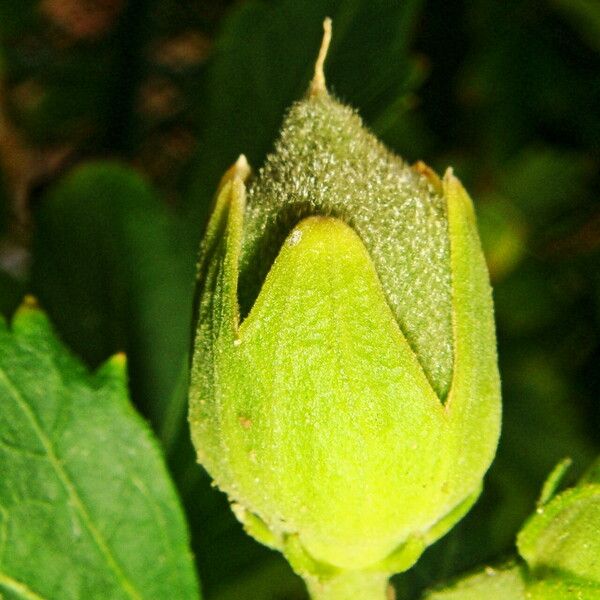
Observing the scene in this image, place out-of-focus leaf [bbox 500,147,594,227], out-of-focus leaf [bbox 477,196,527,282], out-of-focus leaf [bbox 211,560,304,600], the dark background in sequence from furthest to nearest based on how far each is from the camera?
out-of-focus leaf [bbox 500,147,594,227] < out-of-focus leaf [bbox 477,196,527,282] < out-of-focus leaf [bbox 211,560,304,600] < the dark background

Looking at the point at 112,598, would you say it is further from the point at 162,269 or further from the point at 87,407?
the point at 162,269

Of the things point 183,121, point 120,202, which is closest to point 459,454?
point 120,202

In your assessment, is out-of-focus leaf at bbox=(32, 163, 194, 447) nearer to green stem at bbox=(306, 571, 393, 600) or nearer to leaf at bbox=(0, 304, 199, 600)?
leaf at bbox=(0, 304, 199, 600)

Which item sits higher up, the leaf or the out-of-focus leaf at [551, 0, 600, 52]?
the out-of-focus leaf at [551, 0, 600, 52]

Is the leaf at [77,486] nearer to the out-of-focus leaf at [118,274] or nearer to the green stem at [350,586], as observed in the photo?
the green stem at [350,586]

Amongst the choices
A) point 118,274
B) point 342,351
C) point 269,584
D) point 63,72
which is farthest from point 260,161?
point 63,72

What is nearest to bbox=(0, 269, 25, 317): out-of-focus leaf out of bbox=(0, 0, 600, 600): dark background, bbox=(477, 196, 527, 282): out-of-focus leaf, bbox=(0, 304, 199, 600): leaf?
bbox=(0, 0, 600, 600): dark background

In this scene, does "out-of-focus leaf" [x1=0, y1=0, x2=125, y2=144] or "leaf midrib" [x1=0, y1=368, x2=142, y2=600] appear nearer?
"leaf midrib" [x1=0, y1=368, x2=142, y2=600]

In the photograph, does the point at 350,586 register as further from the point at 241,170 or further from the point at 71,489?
the point at 241,170
